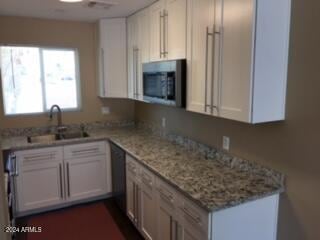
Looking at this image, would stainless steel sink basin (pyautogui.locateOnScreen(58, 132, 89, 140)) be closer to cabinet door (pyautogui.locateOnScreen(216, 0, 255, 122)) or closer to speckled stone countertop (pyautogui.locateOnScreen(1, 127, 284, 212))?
speckled stone countertop (pyautogui.locateOnScreen(1, 127, 284, 212))

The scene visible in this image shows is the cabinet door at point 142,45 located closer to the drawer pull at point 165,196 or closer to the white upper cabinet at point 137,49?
the white upper cabinet at point 137,49

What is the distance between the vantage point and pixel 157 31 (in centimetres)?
273

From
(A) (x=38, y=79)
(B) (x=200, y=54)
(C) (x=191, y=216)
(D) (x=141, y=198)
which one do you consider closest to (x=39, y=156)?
(A) (x=38, y=79)

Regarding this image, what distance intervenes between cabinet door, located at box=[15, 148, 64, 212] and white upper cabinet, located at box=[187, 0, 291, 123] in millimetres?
2183

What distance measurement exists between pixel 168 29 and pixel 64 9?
1.31 meters

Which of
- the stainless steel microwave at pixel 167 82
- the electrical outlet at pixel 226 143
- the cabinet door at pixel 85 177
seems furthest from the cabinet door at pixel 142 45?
the electrical outlet at pixel 226 143

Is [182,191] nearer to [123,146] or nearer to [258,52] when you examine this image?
[258,52]

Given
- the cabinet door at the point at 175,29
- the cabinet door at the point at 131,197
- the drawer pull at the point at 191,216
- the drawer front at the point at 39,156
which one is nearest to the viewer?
the drawer pull at the point at 191,216

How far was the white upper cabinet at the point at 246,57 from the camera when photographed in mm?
1653

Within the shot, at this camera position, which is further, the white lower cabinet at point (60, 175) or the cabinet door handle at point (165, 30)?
the white lower cabinet at point (60, 175)

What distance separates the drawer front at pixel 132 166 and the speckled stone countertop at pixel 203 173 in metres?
0.08

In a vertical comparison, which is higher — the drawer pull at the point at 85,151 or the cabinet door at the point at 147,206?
the drawer pull at the point at 85,151

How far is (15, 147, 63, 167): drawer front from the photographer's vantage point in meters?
3.14

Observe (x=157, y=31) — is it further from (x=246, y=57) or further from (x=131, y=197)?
(x=131, y=197)
